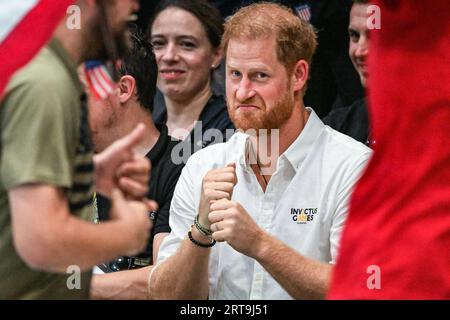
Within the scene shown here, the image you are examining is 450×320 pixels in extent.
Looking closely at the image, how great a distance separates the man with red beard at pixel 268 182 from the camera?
2.09m

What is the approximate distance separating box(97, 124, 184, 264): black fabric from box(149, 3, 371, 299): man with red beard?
0.10 metres

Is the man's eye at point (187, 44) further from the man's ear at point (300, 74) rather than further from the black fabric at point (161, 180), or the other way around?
the man's ear at point (300, 74)

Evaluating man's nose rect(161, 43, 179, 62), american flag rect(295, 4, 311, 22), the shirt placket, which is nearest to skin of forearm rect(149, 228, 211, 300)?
the shirt placket

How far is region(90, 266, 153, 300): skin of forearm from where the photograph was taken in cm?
221

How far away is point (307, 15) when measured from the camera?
8.82ft

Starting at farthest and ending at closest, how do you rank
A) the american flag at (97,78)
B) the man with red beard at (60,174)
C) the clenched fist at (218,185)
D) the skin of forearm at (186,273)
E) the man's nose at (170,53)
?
the man's nose at (170,53), the skin of forearm at (186,273), the clenched fist at (218,185), the american flag at (97,78), the man with red beard at (60,174)

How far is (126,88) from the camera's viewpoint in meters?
2.32

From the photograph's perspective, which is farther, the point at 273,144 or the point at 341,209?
the point at 273,144

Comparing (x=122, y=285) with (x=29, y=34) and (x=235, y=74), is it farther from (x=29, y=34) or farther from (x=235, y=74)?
(x=29, y=34)

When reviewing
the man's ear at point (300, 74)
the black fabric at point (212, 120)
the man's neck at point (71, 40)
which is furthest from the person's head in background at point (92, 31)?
the black fabric at point (212, 120)

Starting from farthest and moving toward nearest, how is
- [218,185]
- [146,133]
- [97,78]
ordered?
[146,133] < [218,185] < [97,78]

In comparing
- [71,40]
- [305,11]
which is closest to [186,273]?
[71,40]

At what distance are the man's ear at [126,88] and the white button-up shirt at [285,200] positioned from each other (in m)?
0.21

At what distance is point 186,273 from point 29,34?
2.31ft
